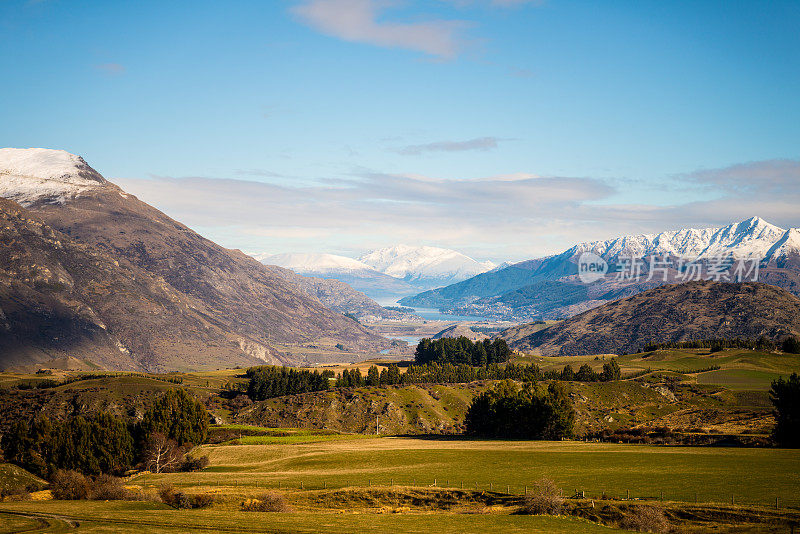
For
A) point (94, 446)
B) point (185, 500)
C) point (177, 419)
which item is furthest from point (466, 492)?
point (177, 419)

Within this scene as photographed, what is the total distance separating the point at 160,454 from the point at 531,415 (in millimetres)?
79268

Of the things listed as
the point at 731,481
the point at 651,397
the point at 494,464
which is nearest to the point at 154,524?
the point at 494,464

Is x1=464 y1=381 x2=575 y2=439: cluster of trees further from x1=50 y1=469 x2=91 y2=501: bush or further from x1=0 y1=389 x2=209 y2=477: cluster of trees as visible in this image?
x1=50 y1=469 x2=91 y2=501: bush

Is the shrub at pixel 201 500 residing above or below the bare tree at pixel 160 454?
above

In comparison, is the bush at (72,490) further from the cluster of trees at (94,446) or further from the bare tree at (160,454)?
the cluster of trees at (94,446)

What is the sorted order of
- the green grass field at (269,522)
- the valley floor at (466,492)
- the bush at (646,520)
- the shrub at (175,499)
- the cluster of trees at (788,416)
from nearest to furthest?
the bush at (646,520) < the green grass field at (269,522) < the valley floor at (466,492) < the shrub at (175,499) < the cluster of trees at (788,416)

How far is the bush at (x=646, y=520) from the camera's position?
163ft

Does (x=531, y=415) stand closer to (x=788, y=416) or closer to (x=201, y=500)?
(x=788, y=416)

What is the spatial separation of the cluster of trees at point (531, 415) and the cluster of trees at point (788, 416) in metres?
42.7


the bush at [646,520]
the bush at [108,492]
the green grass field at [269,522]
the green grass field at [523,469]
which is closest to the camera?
A: the bush at [646,520]

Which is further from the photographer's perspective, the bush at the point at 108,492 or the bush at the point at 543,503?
the bush at the point at 108,492

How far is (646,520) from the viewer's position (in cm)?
5062

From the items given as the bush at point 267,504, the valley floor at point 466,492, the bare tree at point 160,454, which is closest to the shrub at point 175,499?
the valley floor at point 466,492

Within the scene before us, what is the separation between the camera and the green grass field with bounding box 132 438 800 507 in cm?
6225
